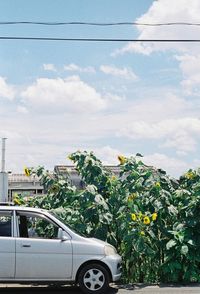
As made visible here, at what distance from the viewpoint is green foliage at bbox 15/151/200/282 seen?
9.14 m

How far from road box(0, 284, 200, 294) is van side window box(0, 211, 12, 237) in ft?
3.96

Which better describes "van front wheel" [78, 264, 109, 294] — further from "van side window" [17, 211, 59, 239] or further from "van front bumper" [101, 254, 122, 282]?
"van side window" [17, 211, 59, 239]

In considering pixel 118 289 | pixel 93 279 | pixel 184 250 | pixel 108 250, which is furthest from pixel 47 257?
pixel 184 250

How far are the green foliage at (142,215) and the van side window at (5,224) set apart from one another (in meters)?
1.66

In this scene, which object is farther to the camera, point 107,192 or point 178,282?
point 107,192

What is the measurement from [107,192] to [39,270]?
9.36 ft

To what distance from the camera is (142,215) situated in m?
9.09

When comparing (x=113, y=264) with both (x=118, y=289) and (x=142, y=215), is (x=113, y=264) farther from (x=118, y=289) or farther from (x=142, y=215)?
(x=142, y=215)

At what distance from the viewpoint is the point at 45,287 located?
29.3 ft

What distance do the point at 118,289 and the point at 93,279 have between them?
839 millimetres

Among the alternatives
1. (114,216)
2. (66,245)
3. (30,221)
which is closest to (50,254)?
(66,245)

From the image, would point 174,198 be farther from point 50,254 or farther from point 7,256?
point 7,256

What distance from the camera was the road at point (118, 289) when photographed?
8438 millimetres

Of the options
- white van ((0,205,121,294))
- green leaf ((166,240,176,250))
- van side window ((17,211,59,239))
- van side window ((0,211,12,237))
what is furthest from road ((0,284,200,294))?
van side window ((0,211,12,237))
